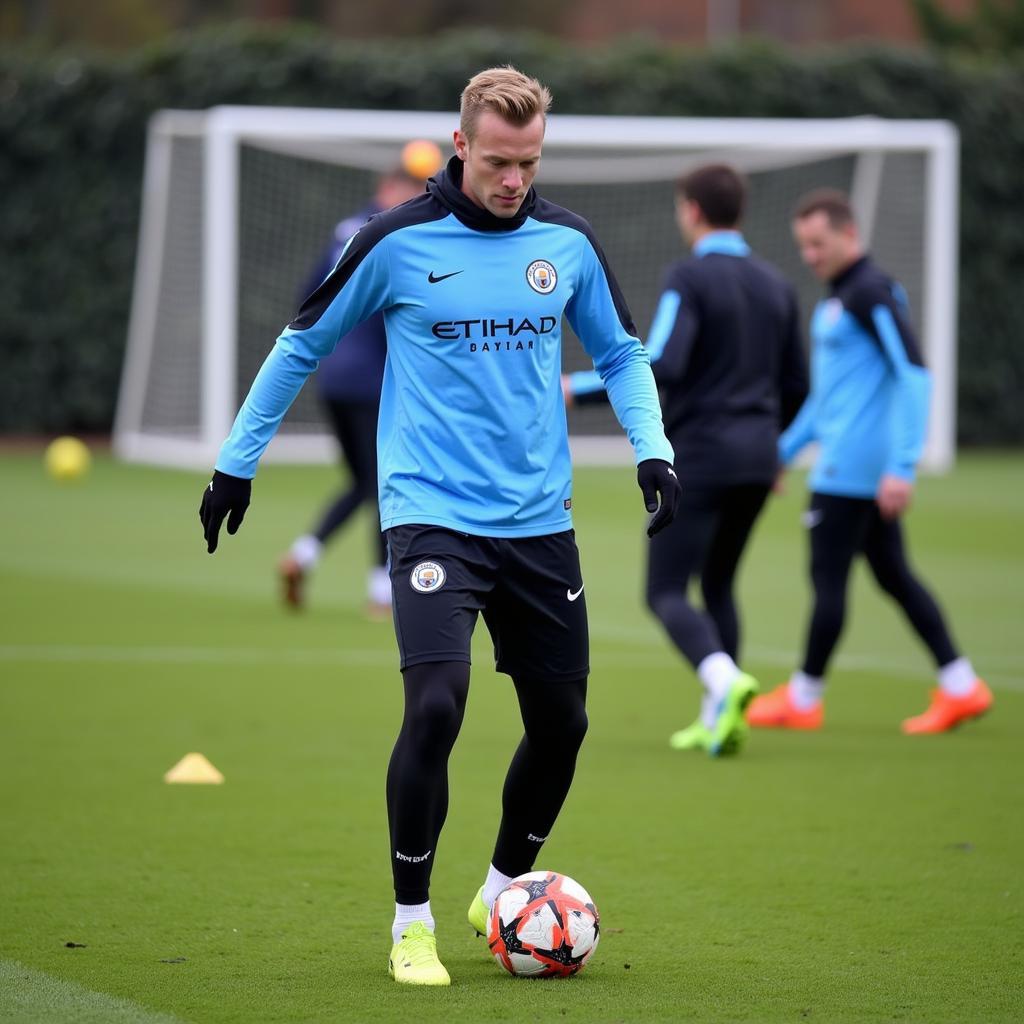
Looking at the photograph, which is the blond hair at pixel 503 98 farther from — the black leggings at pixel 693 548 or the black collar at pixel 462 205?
the black leggings at pixel 693 548

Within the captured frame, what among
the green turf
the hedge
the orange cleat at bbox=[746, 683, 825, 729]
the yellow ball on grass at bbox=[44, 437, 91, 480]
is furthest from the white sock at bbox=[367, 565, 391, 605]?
the hedge

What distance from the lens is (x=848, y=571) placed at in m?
7.93

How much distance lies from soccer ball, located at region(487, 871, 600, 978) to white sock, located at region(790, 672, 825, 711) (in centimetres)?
359

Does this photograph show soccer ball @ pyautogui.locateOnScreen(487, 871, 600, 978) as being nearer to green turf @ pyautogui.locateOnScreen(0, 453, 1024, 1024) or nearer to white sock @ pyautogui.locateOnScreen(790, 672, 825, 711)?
green turf @ pyautogui.locateOnScreen(0, 453, 1024, 1024)

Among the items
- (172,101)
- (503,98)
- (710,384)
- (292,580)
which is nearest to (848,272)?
(710,384)

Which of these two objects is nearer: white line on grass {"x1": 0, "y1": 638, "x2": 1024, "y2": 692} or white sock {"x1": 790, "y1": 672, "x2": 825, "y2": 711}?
white sock {"x1": 790, "y1": 672, "x2": 825, "y2": 711}

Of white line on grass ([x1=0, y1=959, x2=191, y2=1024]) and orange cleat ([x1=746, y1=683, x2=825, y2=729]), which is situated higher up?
white line on grass ([x1=0, y1=959, x2=191, y2=1024])

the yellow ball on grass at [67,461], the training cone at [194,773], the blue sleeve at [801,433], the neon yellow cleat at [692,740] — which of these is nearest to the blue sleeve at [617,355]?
the training cone at [194,773]

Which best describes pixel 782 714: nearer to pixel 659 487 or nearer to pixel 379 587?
pixel 379 587

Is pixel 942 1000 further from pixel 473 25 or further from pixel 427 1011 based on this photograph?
pixel 473 25

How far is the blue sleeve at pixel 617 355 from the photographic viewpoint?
473cm

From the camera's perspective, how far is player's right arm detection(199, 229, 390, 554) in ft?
14.8

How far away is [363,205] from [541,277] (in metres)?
17.3

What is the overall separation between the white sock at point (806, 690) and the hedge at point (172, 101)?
14.8m
